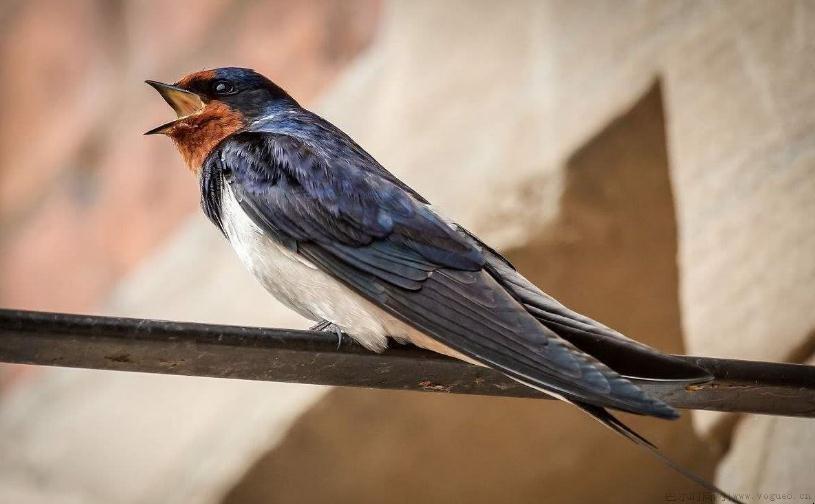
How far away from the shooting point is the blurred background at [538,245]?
1660 millimetres

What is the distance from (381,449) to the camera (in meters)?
1.91

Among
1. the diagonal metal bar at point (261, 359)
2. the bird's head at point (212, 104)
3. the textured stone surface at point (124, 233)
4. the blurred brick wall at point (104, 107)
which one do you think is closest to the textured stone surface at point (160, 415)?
the textured stone surface at point (124, 233)

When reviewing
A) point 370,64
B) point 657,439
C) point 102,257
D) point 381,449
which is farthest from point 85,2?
point 657,439

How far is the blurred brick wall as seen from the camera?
260cm

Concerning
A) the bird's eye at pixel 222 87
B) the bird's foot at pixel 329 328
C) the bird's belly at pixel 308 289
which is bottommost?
the bird's foot at pixel 329 328

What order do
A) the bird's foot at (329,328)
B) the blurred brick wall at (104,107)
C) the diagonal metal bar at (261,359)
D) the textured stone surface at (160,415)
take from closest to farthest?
the diagonal metal bar at (261,359)
the bird's foot at (329,328)
the textured stone surface at (160,415)
the blurred brick wall at (104,107)

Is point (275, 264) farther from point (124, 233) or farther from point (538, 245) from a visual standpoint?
point (124, 233)

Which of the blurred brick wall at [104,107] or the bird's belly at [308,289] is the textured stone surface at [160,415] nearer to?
the blurred brick wall at [104,107]

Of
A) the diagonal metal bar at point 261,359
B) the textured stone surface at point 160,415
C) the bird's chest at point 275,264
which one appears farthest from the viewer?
the textured stone surface at point 160,415

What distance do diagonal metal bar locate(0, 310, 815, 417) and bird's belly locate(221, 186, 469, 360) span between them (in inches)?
3.3

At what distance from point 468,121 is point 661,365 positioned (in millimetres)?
1161

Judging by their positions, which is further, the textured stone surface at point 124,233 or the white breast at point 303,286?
the textured stone surface at point 124,233

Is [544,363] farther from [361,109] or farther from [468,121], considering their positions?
[361,109]

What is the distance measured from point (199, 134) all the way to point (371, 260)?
13.4 inches
